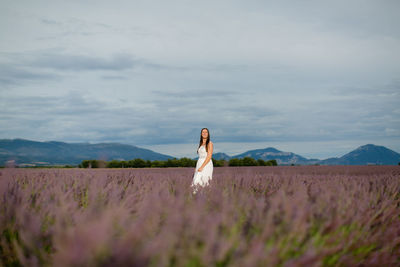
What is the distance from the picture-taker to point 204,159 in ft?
30.3

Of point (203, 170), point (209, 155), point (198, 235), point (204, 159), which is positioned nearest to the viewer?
point (198, 235)

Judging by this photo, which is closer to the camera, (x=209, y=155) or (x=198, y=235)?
(x=198, y=235)

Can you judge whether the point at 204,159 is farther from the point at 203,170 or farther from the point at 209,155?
the point at 203,170

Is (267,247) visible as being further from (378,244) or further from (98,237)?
(378,244)

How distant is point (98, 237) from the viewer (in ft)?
4.17

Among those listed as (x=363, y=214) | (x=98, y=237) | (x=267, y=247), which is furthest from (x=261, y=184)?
(x=98, y=237)

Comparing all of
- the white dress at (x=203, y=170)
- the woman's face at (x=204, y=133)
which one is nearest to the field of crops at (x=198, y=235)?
the white dress at (x=203, y=170)

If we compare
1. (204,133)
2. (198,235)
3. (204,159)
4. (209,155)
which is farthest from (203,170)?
(198,235)

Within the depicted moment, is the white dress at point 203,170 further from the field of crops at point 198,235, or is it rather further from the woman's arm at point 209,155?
the field of crops at point 198,235

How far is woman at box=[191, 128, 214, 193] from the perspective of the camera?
8.64 metres

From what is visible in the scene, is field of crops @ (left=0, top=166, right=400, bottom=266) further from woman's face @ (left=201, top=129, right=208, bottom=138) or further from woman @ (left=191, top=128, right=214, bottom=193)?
woman's face @ (left=201, top=129, right=208, bottom=138)

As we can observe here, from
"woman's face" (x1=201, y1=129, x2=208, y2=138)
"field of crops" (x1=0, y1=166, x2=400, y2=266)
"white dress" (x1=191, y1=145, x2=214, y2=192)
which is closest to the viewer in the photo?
"field of crops" (x1=0, y1=166, x2=400, y2=266)

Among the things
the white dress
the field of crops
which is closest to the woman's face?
the white dress

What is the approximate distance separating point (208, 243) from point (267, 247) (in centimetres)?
58
